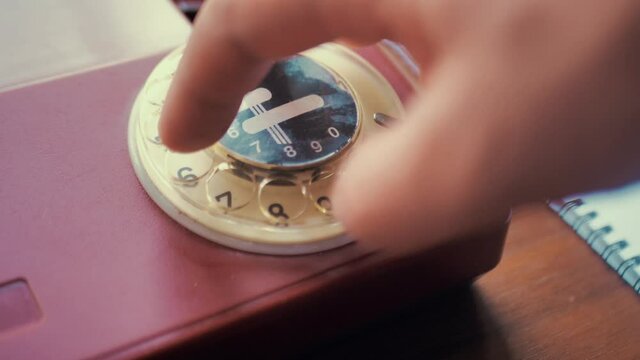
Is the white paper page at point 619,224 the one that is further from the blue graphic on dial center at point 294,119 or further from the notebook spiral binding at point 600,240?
the blue graphic on dial center at point 294,119

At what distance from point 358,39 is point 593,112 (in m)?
0.10

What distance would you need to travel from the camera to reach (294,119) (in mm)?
421

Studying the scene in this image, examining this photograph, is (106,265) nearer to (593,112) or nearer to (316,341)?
Answer: (316,341)

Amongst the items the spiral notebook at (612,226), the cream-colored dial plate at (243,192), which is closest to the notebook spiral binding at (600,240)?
the spiral notebook at (612,226)

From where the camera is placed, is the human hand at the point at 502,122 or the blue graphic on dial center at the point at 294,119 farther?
the blue graphic on dial center at the point at 294,119

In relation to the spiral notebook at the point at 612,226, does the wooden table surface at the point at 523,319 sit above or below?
below

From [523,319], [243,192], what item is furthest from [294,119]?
[523,319]

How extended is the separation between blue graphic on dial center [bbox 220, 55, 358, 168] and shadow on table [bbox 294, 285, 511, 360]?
100mm

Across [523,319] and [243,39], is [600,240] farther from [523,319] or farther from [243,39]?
[243,39]

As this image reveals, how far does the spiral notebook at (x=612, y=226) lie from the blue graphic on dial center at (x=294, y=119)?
142 mm

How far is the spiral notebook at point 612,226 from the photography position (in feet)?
1.50

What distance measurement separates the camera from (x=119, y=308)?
349 millimetres

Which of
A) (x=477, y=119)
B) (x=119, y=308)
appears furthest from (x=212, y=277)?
(x=477, y=119)

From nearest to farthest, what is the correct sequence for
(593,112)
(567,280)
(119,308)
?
(593,112)
(119,308)
(567,280)
